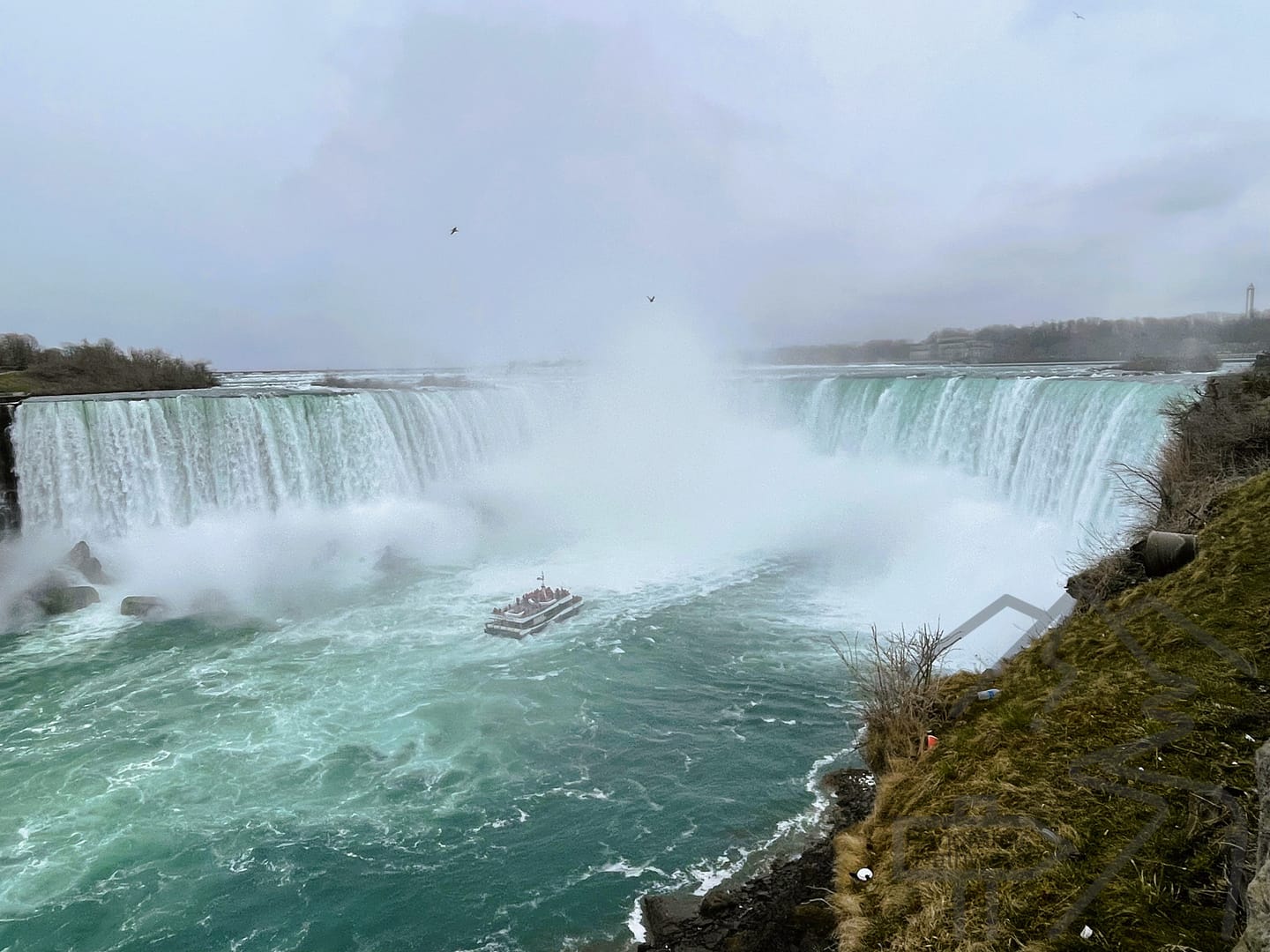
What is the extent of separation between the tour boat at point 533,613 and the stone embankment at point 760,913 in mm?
8931

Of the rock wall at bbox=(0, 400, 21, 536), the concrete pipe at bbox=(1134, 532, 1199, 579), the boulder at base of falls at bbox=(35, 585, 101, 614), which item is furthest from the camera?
the rock wall at bbox=(0, 400, 21, 536)

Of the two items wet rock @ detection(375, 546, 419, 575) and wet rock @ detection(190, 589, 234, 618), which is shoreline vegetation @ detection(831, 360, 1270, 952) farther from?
wet rock @ detection(375, 546, 419, 575)

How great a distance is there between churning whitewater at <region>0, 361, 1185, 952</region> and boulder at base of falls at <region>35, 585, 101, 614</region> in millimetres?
467

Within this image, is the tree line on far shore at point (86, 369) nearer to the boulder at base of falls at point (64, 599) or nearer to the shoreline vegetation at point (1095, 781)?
the boulder at base of falls at point (64, 599)

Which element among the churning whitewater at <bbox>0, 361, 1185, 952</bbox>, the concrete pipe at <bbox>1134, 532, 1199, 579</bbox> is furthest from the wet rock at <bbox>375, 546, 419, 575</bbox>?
the concrete pipe at <bbox>1134, 532, 1199, 579</bbox>

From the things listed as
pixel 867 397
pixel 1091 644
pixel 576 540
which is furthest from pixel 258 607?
pixel 867 397

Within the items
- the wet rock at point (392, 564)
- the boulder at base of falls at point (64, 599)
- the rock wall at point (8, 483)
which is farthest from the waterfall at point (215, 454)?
the wet rock at point (392, 564)

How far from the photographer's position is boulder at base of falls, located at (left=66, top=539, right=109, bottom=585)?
2042 cm

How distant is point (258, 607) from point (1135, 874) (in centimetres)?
1983

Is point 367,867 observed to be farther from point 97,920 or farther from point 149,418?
point 149,418

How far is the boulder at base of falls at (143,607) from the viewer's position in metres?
18.6

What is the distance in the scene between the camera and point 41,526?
21391 mm

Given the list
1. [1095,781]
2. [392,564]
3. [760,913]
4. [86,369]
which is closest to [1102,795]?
[1095,781]

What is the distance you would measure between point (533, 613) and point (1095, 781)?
43.9 feet
